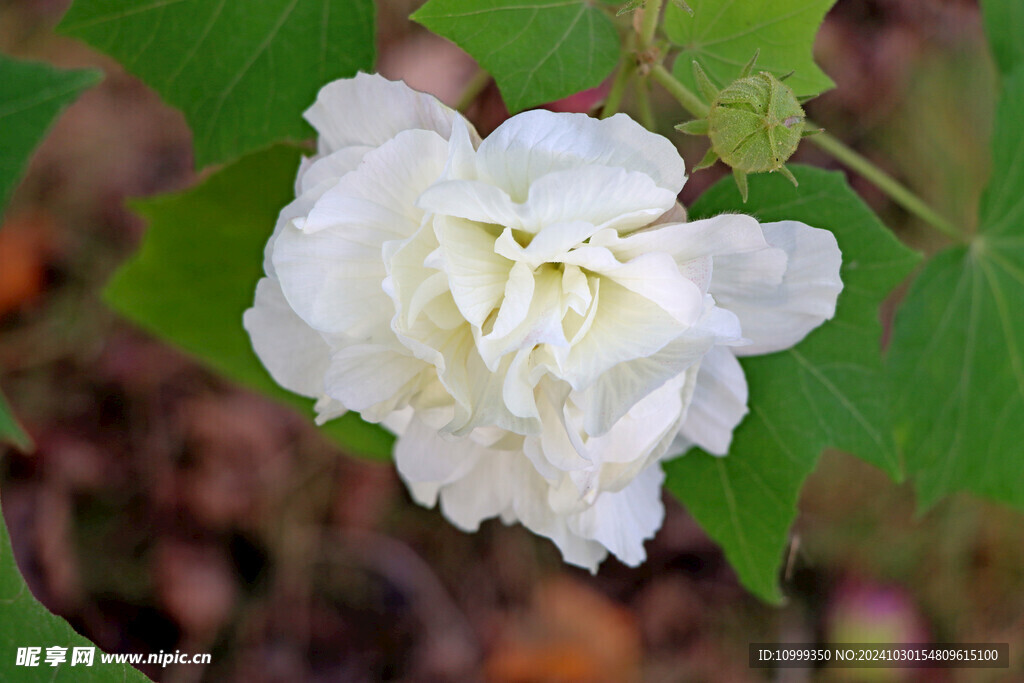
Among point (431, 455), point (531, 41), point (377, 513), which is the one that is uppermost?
point (531, 41)

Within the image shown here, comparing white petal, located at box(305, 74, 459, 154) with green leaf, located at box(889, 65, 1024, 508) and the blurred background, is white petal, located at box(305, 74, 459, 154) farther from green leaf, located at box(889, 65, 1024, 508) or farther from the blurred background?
the blurred background

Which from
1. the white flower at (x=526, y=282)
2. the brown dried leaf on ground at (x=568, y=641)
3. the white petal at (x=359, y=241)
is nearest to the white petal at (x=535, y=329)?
the white flower at (x=526, y=282)

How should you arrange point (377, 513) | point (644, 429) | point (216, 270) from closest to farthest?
1. point (644, 429)
2. point (216, 270)
3. point (377, 513)

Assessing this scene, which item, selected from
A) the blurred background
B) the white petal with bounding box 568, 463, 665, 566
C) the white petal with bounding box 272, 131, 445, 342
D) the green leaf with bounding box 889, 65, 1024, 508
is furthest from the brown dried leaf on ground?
the white petal with bounding box 272, 131, 445, 342

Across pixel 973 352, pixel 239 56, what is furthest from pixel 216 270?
pixel 973 352

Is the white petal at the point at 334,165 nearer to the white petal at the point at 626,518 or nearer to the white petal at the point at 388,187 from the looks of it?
the white petal at the point at 388,187

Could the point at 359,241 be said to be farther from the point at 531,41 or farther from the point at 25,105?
the point at 25,105
